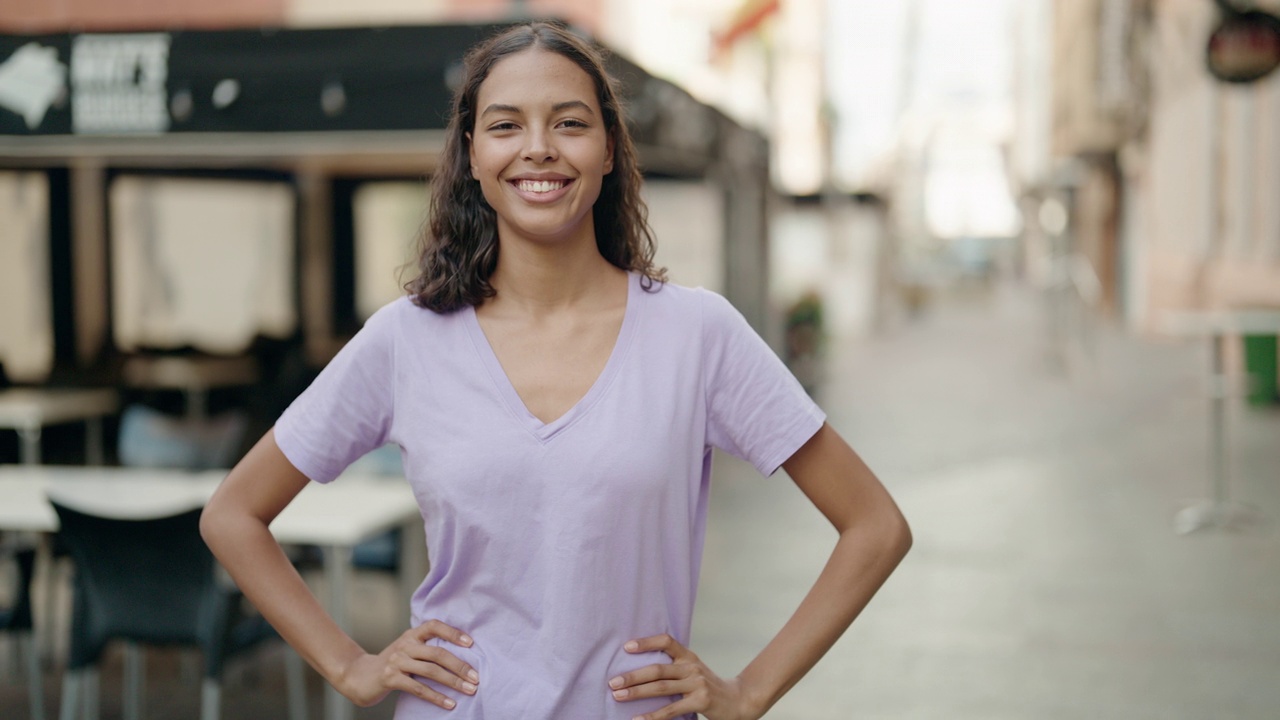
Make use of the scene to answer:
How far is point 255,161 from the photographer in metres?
11.9

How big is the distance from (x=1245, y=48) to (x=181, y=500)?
1025 cm

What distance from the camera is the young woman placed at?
1735 millimetres

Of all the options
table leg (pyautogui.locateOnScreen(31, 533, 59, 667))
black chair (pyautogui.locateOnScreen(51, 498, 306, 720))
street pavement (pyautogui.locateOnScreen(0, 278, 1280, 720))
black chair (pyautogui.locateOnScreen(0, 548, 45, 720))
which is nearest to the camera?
black chair (pyautogui.locateOnScreen(51, 498, 306, 720))

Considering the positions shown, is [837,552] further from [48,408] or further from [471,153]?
[48,408]

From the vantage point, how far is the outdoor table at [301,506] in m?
4.61

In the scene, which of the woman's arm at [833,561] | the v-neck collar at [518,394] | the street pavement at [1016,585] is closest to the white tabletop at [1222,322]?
the street pavement at [1016,585]

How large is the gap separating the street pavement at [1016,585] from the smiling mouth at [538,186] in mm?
3650

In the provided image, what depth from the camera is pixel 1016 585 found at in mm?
7160

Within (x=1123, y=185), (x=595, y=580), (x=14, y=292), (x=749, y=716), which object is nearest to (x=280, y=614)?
(x=595, y=580)

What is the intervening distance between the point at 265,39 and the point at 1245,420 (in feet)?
35.1

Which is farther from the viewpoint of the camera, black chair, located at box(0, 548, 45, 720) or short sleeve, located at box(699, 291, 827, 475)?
black chair, located at box(0, 548, 45, 720)

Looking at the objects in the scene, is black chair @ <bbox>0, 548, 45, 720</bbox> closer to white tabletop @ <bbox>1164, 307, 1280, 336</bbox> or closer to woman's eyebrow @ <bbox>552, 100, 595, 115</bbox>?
woman's eyebrow @ <bbox>552, 100, 595, 115</bbox>

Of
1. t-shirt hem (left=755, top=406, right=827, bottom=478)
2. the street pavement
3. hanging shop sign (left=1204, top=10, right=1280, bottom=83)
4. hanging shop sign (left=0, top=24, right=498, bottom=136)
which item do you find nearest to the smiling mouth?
t-shirt hem (left=755, top=406, right=827, bottom=478)

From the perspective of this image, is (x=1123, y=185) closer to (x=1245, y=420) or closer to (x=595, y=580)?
(x=1245, y=420)
